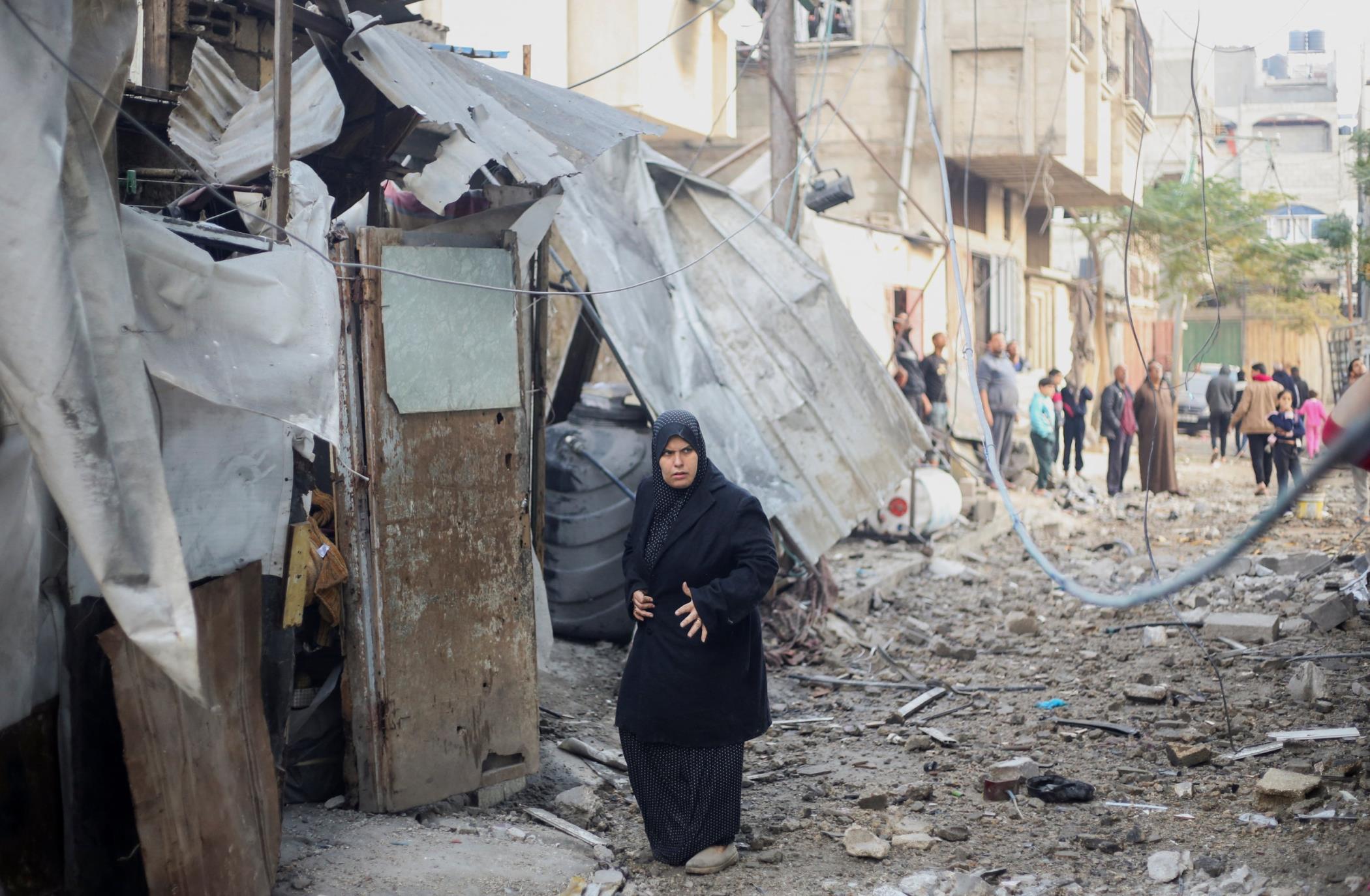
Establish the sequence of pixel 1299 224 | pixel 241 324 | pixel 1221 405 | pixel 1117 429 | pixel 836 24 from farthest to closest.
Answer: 1. pixel 1299 224
2. pixel 1221 405
3. pixel 836 24
4. pixel 1117 429
5. pixel 241 324

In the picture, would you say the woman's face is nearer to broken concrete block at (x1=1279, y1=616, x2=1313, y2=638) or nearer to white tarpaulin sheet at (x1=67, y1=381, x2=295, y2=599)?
white tarpaulin sheet at (x1=67, y1=381, x2=295, y2=599)

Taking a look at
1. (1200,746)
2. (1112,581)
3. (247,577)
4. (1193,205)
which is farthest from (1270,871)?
(1193,205)

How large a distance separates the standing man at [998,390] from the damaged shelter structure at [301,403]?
23.2 feet

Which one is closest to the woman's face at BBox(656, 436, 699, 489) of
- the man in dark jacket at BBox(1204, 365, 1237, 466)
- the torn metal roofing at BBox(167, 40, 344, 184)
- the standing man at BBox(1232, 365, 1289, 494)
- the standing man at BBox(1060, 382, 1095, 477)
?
the torn metal roofing at BBox(167, 40, 344, 184)

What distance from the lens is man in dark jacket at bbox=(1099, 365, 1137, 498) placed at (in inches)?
591

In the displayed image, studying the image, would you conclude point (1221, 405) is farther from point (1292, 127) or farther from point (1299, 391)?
point (1292, 127)

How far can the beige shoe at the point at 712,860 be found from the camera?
4.11 m

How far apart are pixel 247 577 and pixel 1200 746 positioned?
12.6 ft

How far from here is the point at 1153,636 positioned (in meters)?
7.34

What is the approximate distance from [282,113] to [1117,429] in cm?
1323

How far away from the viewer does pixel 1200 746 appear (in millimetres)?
5172

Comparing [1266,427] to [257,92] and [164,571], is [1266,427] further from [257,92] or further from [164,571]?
[164,571]

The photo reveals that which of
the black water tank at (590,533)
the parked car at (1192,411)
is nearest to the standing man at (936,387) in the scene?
the black water tank at (590,533)

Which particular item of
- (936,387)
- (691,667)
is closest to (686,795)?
(691,667)
